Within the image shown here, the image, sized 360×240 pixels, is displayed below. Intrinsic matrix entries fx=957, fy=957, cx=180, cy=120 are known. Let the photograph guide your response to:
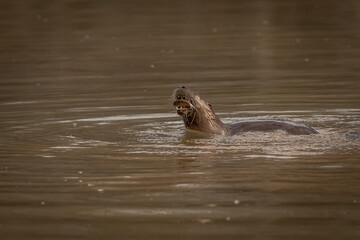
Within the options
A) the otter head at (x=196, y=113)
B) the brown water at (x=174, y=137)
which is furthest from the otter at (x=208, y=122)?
the brown water at (x=174, y=137)

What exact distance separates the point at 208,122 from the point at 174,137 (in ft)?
1.49

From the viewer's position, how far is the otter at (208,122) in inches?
400

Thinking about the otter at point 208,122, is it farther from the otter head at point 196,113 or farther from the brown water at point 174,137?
the brown water at point 174,137

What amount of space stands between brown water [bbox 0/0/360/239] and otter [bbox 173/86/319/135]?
0.62 ft

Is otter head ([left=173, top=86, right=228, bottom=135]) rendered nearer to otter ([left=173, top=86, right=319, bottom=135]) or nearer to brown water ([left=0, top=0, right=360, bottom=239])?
otter ([left=173, top=86, right=319, bottom=135])

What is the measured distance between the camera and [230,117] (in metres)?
12.3

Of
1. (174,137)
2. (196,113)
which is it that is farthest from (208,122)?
(174,137)

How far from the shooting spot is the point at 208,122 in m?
10.8

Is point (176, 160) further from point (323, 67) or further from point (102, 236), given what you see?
point (323, 67)

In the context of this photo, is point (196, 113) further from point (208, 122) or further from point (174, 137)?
point (174, 137)

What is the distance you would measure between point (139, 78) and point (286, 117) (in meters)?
5.15

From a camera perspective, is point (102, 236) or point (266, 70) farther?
point (266, 70)

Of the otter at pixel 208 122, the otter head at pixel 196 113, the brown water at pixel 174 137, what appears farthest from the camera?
the otter head at pixel 196 113

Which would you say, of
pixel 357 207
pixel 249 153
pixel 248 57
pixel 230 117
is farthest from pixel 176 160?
pixel 248 57
